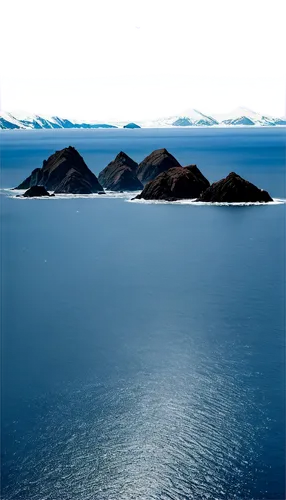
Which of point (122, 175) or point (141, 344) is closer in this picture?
point (141, 344)

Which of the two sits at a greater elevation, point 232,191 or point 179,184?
point 179,184

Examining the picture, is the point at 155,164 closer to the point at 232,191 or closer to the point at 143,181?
the point at 143,181

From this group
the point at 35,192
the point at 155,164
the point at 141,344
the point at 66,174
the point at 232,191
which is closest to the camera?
the point at 141,344

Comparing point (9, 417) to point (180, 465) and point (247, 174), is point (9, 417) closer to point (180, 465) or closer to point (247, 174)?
point (180, 465)

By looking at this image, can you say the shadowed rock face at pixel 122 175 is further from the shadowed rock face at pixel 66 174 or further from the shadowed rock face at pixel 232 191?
the shadowed rock face at pixel 232 191

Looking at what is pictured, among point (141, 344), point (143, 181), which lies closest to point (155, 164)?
point (143, 181)

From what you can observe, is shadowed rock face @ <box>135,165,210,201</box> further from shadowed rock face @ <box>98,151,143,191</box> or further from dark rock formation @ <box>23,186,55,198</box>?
dark rock formation @ <box>23,186,55,198</box>

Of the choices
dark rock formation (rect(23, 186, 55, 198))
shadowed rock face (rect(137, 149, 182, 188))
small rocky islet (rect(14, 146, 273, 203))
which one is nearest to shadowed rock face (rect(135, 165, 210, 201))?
small rocky islet (rect(14, 146, 273, 203))

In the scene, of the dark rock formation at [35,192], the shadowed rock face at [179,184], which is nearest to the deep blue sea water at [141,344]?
the dark rock formation at [35,192]
